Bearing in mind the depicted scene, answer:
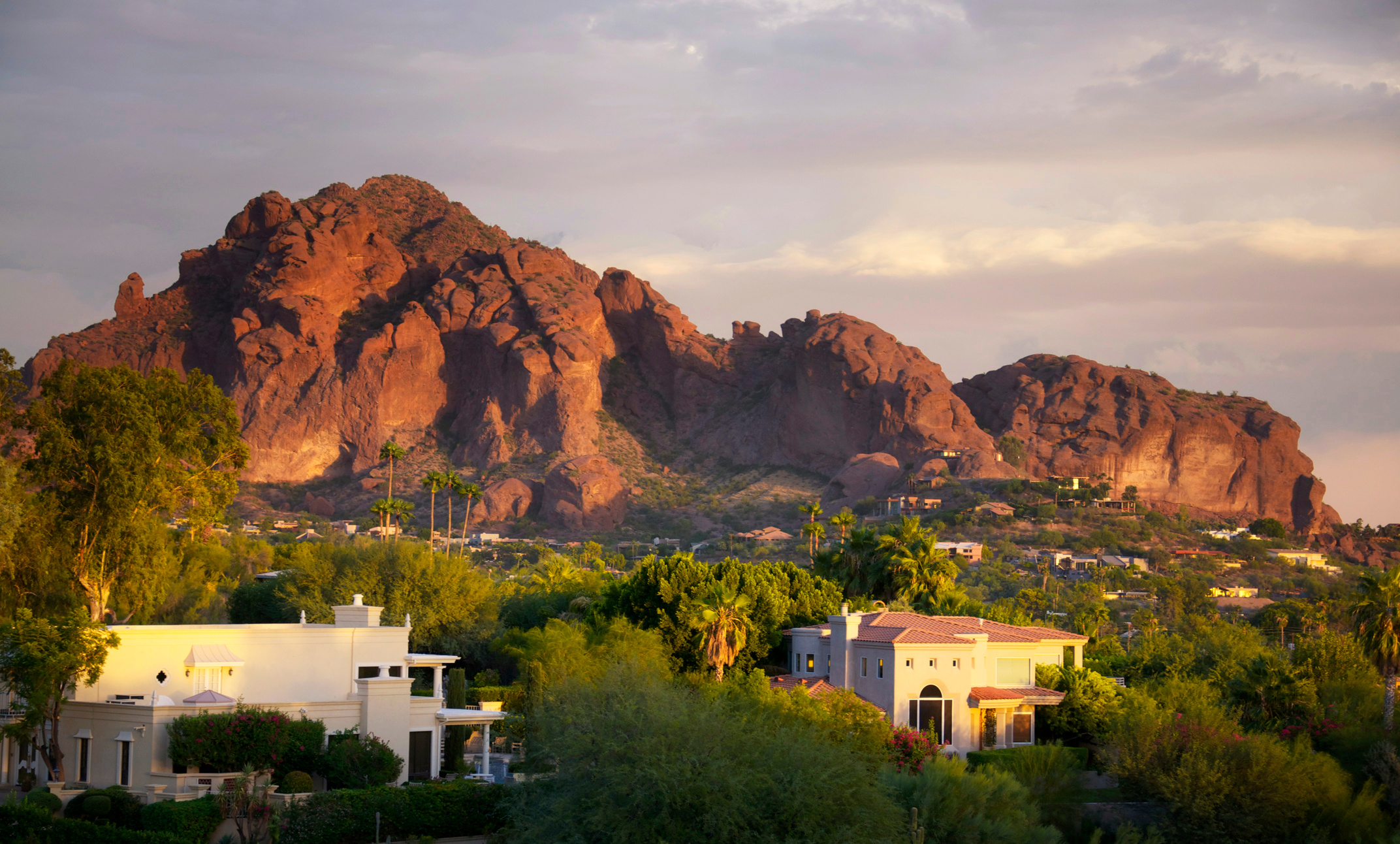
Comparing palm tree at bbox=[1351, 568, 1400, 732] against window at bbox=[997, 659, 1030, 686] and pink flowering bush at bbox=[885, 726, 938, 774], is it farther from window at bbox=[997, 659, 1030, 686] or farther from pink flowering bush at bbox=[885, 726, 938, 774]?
pink flowering bush at bbox=[885, 726, 938, 774]

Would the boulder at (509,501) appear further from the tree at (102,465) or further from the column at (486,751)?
the column at (486,751)

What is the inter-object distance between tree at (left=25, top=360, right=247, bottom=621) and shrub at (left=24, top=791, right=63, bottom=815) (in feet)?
39.5

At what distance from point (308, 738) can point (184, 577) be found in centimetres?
2798

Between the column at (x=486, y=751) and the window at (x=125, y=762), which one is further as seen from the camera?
the column at (x=486, y=751)

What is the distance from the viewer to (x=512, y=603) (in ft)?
211

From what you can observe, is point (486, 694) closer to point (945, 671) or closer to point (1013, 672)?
point (945, 671)

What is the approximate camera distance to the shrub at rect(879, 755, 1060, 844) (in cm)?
3222

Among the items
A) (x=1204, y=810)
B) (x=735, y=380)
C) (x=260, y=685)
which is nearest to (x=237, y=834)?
(x=260, y=685)

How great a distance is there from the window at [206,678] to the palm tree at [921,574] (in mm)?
29230

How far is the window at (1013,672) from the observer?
145 feet

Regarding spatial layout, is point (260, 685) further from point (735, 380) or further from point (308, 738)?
point (735, 380)

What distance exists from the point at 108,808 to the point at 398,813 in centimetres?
687

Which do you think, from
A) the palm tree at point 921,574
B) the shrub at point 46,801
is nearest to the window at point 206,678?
the shrub at point 46,801

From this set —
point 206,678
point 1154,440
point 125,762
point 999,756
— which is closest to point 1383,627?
point 999,756
